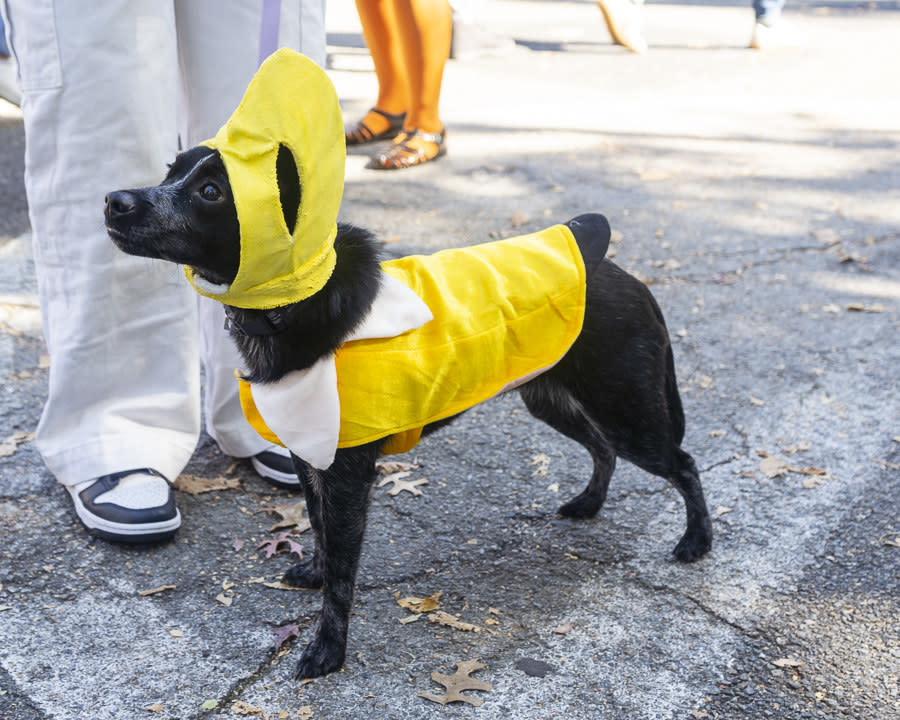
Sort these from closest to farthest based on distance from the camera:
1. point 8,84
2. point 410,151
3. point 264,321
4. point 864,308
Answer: point 264,321
point 8,84
point 864,308
point 410,151

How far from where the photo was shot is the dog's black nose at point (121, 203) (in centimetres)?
199

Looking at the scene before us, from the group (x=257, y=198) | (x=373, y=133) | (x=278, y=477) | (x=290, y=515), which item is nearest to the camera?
(x=257, y=198)

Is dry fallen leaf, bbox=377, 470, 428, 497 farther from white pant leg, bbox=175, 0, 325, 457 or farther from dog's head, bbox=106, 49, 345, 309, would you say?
dog's head, bbox=106, 49, 345, 309

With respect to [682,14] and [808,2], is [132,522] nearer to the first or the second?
[682,14]

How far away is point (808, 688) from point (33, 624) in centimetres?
194

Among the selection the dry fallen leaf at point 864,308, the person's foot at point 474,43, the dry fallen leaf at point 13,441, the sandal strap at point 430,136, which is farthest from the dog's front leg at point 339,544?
the person's foot at point 474,43

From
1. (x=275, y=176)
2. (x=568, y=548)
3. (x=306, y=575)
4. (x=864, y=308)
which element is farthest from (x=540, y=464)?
(x=864, y=308)

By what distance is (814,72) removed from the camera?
8438 mm

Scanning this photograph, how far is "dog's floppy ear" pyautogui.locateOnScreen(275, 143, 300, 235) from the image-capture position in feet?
6.49

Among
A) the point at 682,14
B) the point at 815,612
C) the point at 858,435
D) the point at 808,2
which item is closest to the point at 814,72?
the point at 682,14

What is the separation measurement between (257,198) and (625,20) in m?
7.86

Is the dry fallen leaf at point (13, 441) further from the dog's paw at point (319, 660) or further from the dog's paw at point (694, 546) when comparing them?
the dog's paw at point (694, 546)

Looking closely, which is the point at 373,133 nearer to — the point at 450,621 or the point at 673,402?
the point at 673,402

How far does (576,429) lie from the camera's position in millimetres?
2959
